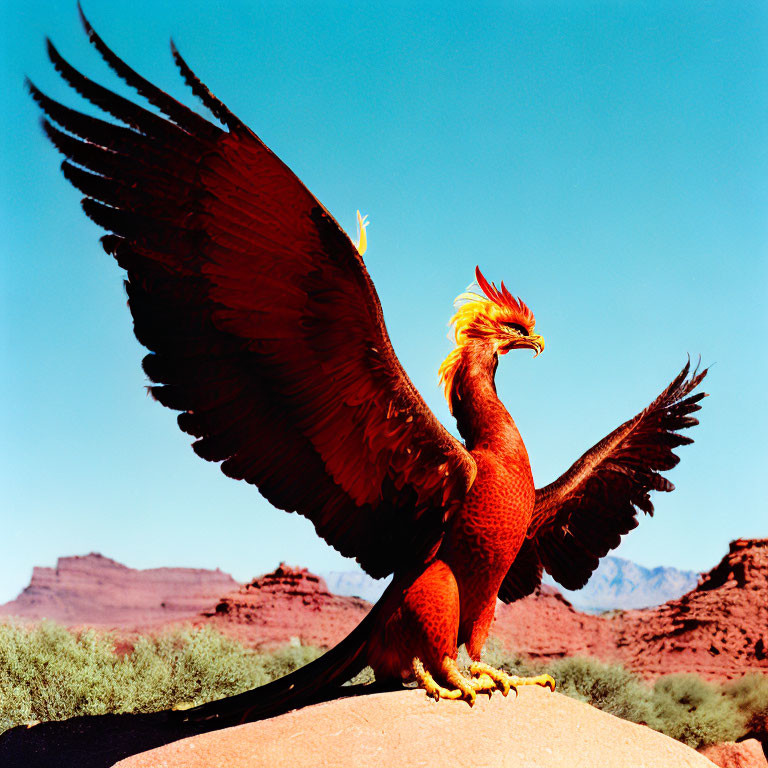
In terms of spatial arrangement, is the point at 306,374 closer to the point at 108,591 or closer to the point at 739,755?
the point at 739,755

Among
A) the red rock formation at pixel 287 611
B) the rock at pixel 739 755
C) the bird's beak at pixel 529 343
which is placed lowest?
the rock at pixel 739 755

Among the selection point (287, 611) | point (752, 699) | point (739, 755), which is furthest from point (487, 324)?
point (287, 611)

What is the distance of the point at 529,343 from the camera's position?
4.99 metres

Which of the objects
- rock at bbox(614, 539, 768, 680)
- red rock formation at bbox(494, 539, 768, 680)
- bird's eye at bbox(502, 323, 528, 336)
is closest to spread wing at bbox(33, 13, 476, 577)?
bird's eye at bbox(502, 323, 528, 336)

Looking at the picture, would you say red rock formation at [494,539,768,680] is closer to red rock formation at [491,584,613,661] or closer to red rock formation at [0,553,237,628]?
red rock formation at [491,584,613,661]

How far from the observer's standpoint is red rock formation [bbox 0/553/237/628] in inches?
1497

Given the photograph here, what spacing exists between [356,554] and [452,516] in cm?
69

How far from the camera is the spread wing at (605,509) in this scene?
5590 mm

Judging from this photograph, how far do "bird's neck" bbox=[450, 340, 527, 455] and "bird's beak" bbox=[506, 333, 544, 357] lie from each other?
151 millimetres

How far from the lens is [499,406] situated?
4.80 m

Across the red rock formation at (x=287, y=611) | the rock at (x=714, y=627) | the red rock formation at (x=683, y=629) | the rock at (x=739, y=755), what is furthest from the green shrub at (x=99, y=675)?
the rock at (x=714, y=627)

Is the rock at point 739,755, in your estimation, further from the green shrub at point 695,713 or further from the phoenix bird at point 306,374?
the phoenix bird at point 306,374

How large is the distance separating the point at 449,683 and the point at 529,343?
2.23 meters

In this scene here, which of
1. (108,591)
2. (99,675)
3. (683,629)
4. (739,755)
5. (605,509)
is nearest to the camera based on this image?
(605,509)
